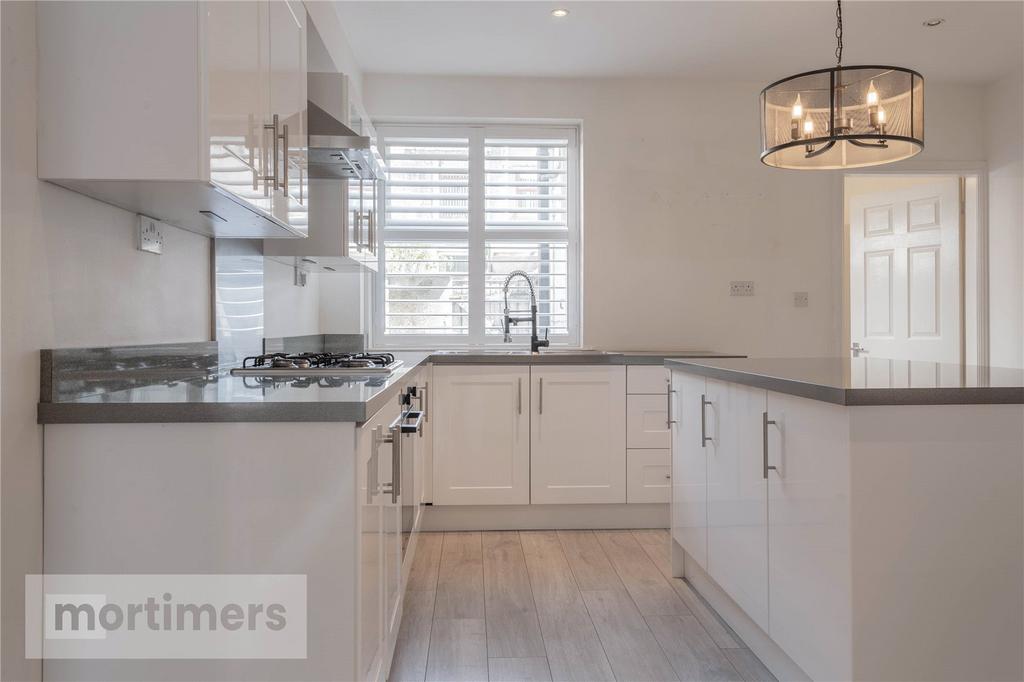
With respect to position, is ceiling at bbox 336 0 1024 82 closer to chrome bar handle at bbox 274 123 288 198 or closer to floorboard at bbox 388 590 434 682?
chrome bar handle at bbox 274 123 288 198

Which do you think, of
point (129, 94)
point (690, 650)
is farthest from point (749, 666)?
point (129, 94)

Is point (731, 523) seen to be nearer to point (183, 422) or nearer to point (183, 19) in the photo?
point (183, 422)

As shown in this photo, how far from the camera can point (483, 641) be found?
7.00ft

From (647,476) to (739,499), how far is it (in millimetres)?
1466

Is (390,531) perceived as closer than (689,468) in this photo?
Yes

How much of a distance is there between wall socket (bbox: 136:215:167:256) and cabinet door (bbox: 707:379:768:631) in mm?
1761

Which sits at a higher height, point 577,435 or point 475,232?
point 475,232

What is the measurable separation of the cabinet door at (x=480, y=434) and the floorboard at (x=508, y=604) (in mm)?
277

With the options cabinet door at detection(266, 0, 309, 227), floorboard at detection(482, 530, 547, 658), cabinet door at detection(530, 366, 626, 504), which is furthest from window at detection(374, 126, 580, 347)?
cabinet door at detection(266, 0, 309, 227)

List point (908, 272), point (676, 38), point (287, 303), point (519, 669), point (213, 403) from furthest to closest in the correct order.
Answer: point (908, 272), point (676, 38), point (287, 303), point (519, 669), point (213, 403)

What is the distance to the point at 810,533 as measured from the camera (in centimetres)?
158

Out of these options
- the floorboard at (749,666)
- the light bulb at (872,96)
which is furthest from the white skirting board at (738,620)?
the light bulb at (872,96)

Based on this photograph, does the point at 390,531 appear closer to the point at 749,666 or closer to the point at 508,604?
the point at 508,604

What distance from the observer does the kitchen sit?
4.16 feet
